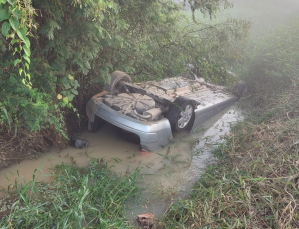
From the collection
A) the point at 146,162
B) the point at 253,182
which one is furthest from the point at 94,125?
the point at 253,182

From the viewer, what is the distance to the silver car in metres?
4.53

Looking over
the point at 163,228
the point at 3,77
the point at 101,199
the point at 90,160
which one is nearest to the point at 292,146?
the point at 163,228

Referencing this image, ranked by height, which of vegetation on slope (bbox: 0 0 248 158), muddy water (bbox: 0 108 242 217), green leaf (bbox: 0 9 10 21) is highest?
green leaf (bbox: 0 9 10 21)

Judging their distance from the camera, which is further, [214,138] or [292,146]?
[214,138]

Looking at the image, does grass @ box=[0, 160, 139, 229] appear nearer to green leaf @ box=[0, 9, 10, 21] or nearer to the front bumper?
the front bumper

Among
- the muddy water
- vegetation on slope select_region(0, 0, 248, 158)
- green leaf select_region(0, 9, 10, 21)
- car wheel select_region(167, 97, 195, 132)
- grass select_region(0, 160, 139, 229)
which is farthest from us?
car wheel select_region(167, 97, 195, 132)

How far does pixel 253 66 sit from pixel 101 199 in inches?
230

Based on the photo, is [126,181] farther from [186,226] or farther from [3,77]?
[3,77]

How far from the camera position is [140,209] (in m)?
3.41

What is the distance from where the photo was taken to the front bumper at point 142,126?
14.6 feet

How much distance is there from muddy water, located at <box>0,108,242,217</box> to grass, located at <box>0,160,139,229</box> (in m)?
0.24

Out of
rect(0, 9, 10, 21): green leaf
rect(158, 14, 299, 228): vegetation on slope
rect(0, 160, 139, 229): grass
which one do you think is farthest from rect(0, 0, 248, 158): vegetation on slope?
rect(158, 14, 299, 228): vegetation on slope

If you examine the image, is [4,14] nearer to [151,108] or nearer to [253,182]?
[151,108]

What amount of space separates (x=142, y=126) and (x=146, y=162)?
60 cm
